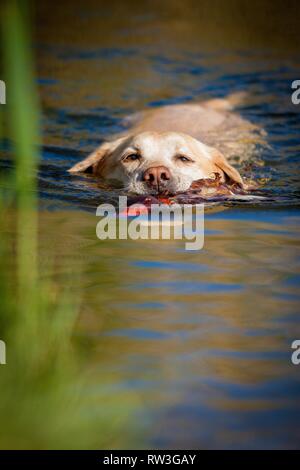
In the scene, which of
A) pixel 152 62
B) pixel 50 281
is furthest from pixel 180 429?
pixel 152 62

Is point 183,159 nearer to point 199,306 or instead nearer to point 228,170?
point 228,170

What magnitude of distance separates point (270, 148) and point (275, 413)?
520 centimetres

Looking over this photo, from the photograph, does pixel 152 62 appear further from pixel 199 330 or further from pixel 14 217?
pixel 199 330

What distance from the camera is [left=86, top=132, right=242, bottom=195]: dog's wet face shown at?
5.28m

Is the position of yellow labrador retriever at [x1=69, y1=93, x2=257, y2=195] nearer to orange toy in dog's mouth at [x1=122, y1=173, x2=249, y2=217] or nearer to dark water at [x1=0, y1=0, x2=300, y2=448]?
orange toy in dog's mouth at [x1=122, y1=173, x2=249, y2=217]

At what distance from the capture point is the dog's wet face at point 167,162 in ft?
17.3

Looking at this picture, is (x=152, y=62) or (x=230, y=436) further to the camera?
(x=152, y=62)

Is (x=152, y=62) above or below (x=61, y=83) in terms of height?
above

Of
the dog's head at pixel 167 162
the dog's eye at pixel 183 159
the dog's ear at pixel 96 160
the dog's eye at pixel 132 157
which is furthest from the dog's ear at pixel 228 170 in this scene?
the dog's ear at pixel 96 160

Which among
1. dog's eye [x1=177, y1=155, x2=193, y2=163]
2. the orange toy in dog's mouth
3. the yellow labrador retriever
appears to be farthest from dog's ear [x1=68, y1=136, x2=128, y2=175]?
the orange toy in dog's mouth

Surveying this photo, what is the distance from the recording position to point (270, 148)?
23.6 ft

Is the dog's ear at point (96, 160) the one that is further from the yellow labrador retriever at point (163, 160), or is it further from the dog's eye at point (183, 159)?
the dog's eye at point (183, 159)

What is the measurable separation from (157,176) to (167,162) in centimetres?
37

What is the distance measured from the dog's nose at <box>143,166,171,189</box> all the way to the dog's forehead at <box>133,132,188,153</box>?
17.1 inches
